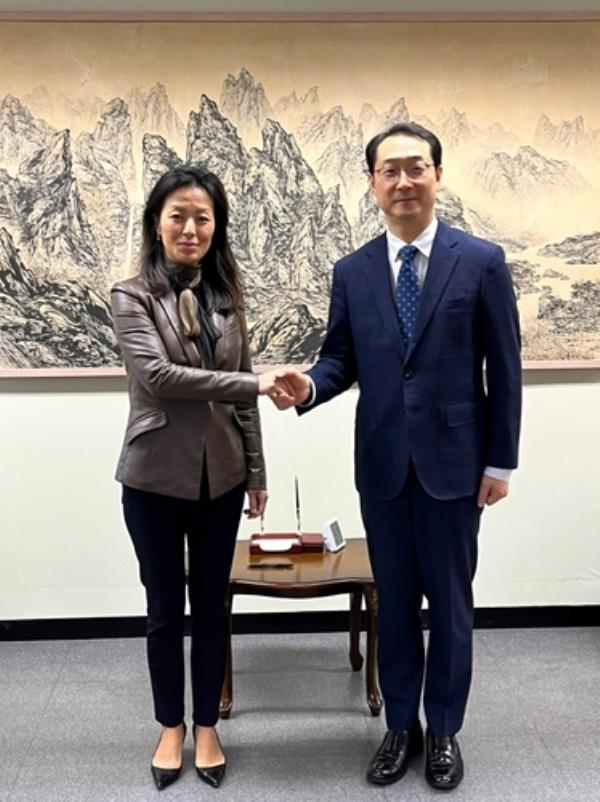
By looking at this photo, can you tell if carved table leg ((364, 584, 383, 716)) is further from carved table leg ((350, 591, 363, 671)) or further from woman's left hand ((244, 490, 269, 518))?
woman's left hand ((244, 490, 269, 518))

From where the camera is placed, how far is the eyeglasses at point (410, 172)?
1875 millimetres

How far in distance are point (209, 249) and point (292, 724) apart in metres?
1.46

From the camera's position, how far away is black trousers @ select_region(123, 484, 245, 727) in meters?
1.94

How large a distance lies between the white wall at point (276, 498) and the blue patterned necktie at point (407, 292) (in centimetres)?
106

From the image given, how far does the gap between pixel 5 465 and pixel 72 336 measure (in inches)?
22.1

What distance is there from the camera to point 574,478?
3068 mm

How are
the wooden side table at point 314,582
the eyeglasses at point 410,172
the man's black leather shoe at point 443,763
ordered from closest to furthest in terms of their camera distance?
the eyeglasses at point 410,172, the man's black leather shoe at point 443,763, the wooden side table at point 314,582

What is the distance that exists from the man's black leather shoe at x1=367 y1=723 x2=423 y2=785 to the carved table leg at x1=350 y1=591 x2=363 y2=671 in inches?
22.9

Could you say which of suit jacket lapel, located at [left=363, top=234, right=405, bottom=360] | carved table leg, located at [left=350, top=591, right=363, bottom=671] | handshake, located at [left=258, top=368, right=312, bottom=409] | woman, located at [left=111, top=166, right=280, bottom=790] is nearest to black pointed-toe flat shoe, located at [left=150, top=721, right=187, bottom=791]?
woman, located at [left=111, top=166, right=280, bottom=790]

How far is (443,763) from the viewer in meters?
2.03

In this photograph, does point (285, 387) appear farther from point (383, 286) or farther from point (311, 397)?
point (383, 286)

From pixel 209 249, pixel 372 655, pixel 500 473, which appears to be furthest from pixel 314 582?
pixel 209 249

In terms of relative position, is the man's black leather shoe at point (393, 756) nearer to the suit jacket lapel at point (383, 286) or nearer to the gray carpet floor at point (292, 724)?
the gray carpet floor at point (292, 724)

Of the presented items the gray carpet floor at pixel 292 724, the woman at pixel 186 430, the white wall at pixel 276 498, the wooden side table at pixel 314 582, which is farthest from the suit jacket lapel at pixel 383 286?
the gray carpet floor at pixel 292 724
